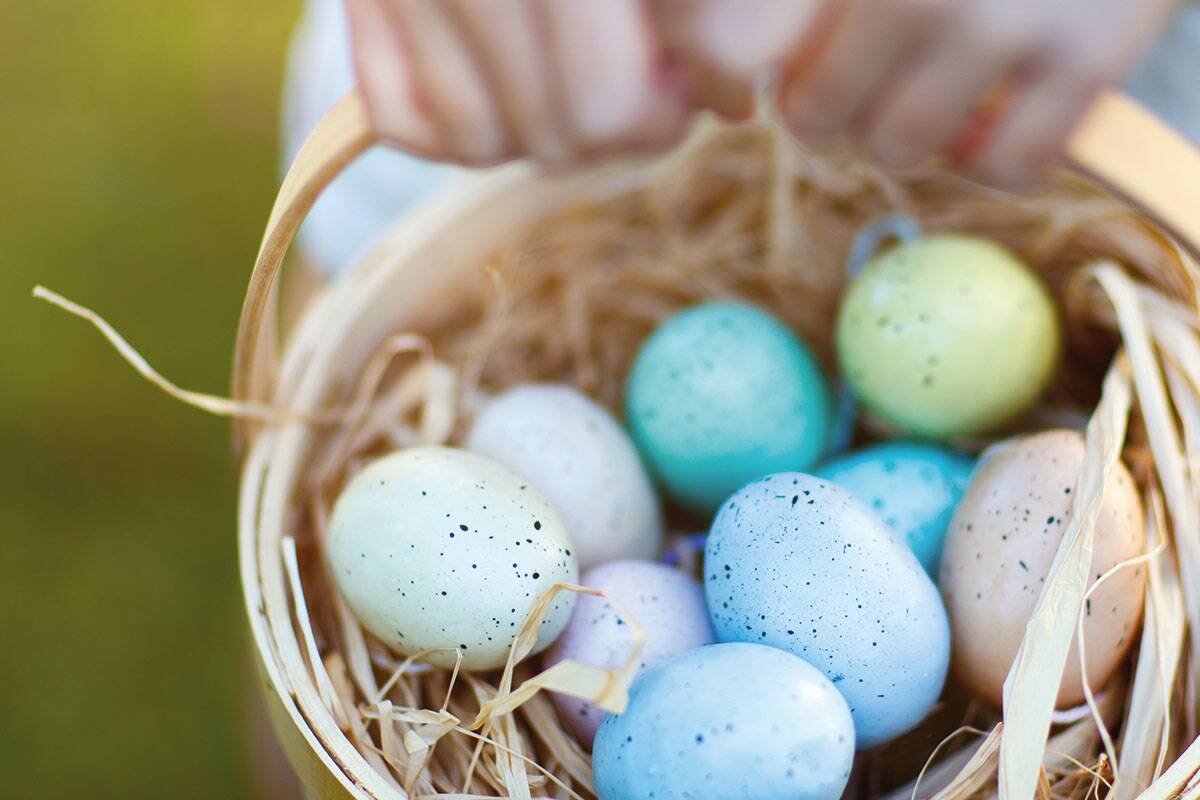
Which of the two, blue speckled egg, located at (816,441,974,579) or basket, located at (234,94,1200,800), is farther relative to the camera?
→ blue speckled egg, located at (816,441,974,579)

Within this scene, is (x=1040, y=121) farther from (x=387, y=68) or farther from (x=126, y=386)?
(x=126, y=386)

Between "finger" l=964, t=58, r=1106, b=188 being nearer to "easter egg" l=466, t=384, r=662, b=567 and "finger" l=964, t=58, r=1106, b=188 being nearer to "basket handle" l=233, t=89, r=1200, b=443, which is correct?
"basket handle" l=233, t=89, r=1200, b=443

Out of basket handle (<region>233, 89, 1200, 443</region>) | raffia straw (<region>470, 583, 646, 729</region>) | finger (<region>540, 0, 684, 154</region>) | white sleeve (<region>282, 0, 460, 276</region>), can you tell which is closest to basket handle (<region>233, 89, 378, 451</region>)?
basket handle (<region>233, 89, 1200, 443</region>)

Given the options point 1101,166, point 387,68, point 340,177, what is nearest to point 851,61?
point 1101,166

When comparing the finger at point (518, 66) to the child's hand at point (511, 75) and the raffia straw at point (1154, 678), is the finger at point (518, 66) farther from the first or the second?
the raffia straw at point (1154, 678)

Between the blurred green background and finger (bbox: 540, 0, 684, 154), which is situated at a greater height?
finger (bbox: 540, 0, 684, 154)

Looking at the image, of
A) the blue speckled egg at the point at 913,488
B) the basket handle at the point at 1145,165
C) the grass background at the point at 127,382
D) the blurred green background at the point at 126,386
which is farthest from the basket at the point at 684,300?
the blurred green background at the point at 126,386
